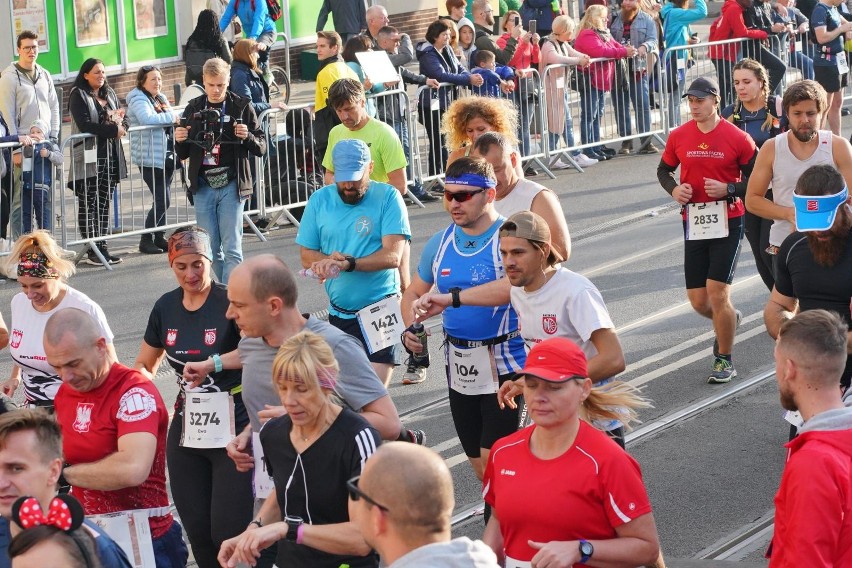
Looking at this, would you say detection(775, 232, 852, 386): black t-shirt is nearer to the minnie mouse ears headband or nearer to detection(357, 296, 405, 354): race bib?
detection(357, 296, 405, 354): race bib

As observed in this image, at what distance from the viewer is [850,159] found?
845cm

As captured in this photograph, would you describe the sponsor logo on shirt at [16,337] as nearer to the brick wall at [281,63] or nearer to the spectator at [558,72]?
the spectator at [558,72]

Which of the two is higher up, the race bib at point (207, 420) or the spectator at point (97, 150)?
the spectator at point (97, 150)

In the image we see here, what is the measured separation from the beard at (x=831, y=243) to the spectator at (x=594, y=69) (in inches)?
457

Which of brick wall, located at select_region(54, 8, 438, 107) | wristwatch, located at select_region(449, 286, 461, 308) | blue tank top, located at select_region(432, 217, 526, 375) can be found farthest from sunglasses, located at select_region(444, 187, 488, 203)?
brick wall, located at select_region(54, 8, 438, 107)

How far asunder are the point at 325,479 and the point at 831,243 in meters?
2.75

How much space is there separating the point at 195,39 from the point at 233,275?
13.4 meters

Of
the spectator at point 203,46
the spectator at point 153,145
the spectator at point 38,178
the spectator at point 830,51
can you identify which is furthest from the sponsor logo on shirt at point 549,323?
the spectator at point 830,51

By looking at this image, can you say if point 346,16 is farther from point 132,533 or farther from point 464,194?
point 132,533

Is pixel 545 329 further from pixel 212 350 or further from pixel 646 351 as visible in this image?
pixel 646 351

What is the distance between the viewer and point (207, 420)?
20.8ft

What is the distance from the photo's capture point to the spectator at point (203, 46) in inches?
718

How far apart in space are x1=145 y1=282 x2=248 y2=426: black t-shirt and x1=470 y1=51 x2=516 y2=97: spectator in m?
10.2

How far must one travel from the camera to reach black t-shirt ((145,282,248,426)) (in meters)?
6.44
